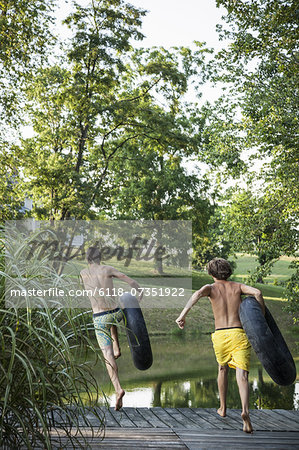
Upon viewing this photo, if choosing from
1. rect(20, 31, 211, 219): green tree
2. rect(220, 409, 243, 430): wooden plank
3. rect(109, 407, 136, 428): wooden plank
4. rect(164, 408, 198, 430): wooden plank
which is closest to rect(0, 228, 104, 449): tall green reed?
rect(109, 407, 136, 428): wooden plank

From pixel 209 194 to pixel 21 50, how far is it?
52.8 ft

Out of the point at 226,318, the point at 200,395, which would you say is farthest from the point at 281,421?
the point at 200,395

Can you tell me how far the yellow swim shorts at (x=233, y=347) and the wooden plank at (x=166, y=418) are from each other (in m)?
0.77

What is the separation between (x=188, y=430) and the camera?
4.84m

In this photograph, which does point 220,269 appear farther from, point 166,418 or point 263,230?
point 263,230

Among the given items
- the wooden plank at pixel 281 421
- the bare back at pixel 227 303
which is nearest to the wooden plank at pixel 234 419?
the wooden plank at pixel 281 421

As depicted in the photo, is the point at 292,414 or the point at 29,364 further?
the point at 292,414

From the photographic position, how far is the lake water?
935cm

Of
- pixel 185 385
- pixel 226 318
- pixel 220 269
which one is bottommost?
pixel 185 385

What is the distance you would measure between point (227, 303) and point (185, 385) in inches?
259

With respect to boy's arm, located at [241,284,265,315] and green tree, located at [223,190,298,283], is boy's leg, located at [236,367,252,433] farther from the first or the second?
green tree, located at [223,190,298,283]

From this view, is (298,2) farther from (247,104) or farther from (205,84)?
(205,84)

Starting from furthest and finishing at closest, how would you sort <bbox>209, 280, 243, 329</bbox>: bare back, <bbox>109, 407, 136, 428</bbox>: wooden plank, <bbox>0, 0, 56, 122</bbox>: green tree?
<bbox>0, 0, 56, 122</bbox>: green tree
<bbox>209, 280, 243, 329</bbox>: bare back
<bbox>109, 407, 136, 428</bbox>: wooden plank

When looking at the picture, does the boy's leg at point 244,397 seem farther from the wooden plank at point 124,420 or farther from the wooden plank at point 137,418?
the wooden plank at point 124,420
